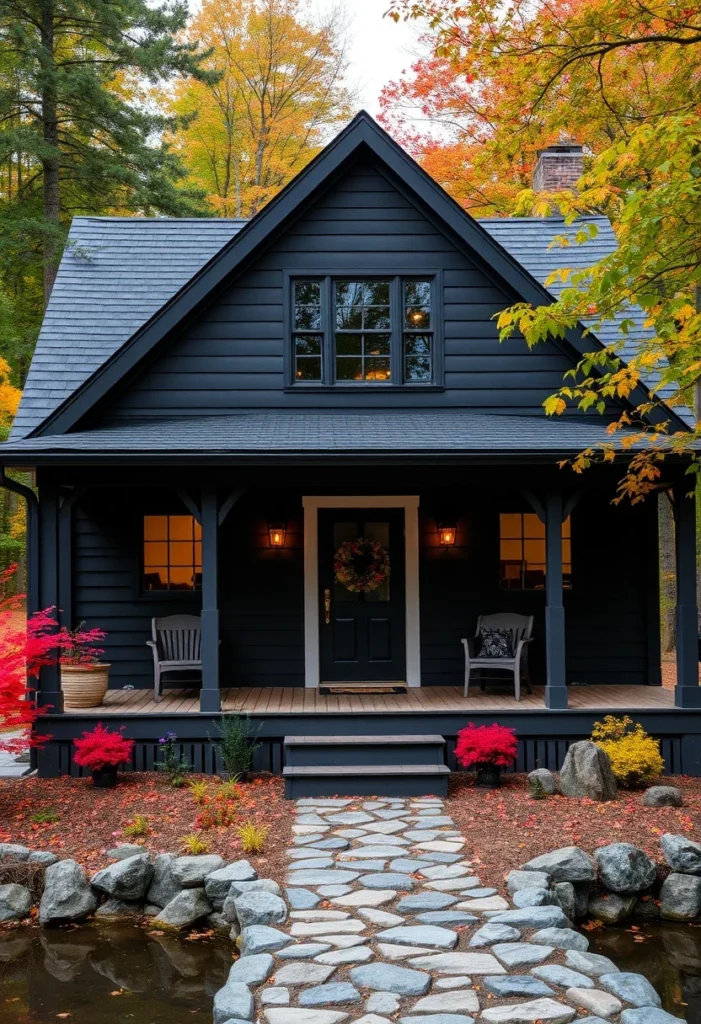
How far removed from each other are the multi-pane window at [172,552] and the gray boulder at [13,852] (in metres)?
4.53

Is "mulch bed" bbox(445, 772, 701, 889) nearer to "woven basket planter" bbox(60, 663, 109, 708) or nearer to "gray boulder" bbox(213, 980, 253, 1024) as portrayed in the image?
"gray boulder" bbox(213, 980, 253, 1024)

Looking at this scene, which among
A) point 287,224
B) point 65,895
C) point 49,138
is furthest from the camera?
point 49,138

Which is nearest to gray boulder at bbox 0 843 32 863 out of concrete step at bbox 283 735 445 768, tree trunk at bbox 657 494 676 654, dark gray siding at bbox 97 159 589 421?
concrete step at bbox 283 735 445 768

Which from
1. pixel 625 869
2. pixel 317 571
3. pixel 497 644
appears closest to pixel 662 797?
pixel 625 869

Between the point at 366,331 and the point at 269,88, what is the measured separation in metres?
15.4

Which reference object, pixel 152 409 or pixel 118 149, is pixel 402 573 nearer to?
pixel 152 409

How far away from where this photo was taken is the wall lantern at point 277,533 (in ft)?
36.3

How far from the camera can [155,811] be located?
7.96 metres

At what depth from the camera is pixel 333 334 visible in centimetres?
1084

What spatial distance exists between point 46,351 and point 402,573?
185 inches

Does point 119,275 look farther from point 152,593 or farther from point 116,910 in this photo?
point 116,910

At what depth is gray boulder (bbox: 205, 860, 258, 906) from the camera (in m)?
6.31

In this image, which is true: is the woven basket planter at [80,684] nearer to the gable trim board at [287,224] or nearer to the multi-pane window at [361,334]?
the gable trim board at [287,224]

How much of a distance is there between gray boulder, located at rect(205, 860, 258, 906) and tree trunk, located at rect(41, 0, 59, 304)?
50.4 feet
